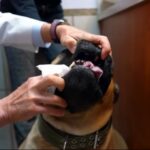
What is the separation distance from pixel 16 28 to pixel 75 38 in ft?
0.59

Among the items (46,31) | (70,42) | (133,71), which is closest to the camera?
(70,42)

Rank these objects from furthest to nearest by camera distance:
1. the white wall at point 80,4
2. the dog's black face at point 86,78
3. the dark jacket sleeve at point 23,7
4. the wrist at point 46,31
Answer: the white wall at point 80,4, the dark jacket sleeve at point 23,7, the wrist at point 46,31, the dog's black face at point 86,78

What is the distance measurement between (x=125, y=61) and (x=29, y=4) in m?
0.30

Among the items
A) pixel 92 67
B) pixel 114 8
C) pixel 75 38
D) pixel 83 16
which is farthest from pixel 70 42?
pixel 83 16

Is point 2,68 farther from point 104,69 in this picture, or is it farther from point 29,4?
point 104,69

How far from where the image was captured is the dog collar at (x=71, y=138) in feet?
1.79

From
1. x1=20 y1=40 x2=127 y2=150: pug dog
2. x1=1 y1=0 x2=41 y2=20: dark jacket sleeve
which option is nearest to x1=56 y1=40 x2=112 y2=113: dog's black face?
x1=20 y1=40 x2=127 y2=150: pug dog

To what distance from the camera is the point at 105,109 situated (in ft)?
1.78

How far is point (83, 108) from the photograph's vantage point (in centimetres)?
51

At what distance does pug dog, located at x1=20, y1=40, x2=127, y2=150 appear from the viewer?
1.57ft

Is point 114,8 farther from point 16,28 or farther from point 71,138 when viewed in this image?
point 71,138

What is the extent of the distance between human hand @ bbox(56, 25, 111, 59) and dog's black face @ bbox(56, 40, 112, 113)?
0.05ft

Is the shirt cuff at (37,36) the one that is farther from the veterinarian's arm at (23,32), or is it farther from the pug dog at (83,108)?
the pug dog at (83,108)

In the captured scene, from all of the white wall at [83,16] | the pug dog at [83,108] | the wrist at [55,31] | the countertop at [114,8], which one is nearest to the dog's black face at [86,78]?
the pug dog at [83,108]
